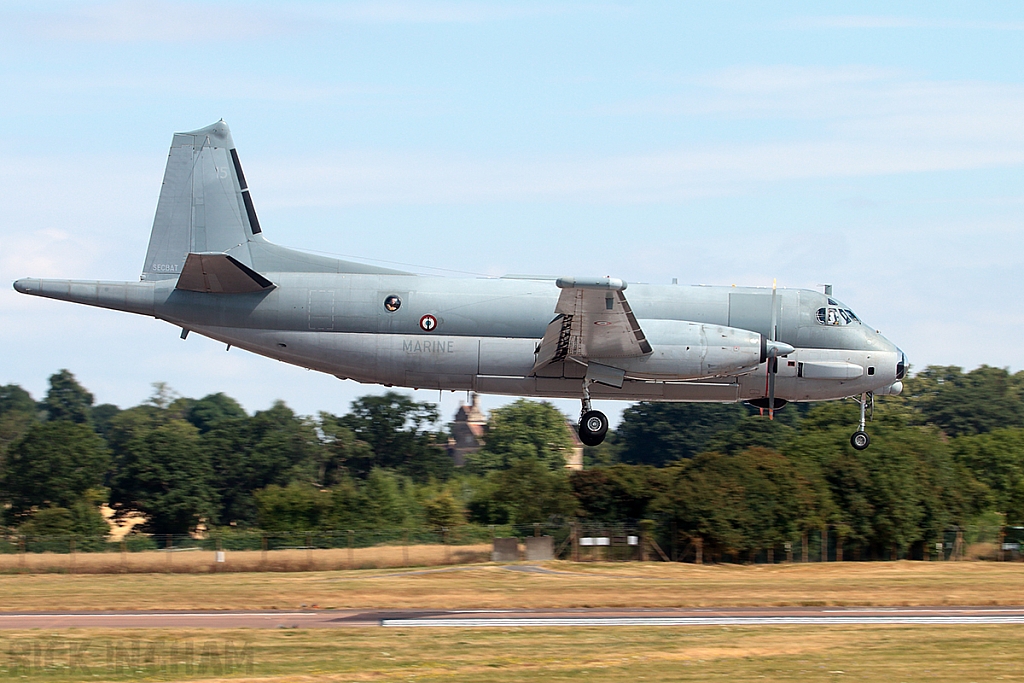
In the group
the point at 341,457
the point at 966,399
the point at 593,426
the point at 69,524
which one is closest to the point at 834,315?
the point at 593,426

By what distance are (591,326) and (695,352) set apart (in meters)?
2.62

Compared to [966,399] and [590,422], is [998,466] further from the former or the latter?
[966,399]

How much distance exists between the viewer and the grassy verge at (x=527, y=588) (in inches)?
1299

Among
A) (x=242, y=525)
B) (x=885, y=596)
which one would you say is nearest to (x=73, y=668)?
(x=885, y=596)

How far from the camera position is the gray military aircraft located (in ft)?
93.6

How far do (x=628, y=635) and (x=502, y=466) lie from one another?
5787 cm

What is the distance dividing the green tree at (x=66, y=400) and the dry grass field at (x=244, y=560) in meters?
106

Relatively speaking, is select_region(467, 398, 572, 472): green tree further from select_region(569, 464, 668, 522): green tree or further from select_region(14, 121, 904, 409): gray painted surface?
select_region(14, 121, 904, 409): gray painted surface

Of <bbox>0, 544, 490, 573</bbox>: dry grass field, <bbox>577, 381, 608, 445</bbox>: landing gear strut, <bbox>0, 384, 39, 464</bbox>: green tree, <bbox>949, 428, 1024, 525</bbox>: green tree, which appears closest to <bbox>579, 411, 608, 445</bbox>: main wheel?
<bbox>577, 381, 608, 445</bbox>: landing gear strut

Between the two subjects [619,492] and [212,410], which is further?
[212,410]

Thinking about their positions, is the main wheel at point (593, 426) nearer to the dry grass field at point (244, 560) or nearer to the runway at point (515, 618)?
the runway at point (515, 618)

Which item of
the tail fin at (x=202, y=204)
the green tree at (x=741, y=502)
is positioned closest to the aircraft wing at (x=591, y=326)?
the tail fin at (x=202, y=204)

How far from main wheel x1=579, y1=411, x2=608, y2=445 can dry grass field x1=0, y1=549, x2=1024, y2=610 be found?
18.9 ft

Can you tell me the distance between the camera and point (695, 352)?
28156mm
